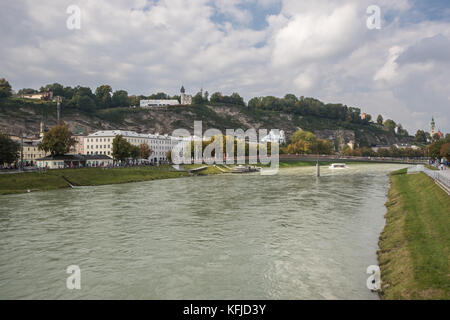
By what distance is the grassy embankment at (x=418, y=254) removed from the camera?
36.5 feet

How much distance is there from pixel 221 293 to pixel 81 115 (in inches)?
7479

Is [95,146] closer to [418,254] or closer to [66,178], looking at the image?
[66,178]

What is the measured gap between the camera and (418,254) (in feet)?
46.1

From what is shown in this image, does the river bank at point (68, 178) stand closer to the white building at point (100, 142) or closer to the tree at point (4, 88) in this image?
the white building at point (100, 142)

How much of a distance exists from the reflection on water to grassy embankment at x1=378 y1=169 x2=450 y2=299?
972 millimetres

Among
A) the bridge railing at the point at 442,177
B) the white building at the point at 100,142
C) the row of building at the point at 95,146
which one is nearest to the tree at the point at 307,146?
the row of building at the point at 95,146

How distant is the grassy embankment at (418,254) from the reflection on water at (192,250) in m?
0.97

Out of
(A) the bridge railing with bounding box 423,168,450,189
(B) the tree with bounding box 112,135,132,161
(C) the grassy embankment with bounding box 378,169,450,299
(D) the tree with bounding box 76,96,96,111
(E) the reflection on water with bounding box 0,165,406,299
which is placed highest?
(D) the tree with bounding box 76,96,96,111

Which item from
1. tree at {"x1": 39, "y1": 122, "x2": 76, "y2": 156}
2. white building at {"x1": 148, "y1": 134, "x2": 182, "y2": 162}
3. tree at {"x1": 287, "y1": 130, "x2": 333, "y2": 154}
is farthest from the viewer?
tree at {"x1": 287, "y1": 130, "x2": 333, "y2": 154}

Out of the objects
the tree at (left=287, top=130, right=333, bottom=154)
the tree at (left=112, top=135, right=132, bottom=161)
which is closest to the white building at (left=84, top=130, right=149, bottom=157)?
the tree at (left=112, top=135, right=132, bottom=161)

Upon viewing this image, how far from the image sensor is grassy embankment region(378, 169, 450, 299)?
11.1 metres

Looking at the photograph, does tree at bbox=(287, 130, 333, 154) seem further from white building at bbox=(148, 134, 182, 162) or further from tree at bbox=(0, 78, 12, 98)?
tree at bbox=(0, 78, 12, 98)

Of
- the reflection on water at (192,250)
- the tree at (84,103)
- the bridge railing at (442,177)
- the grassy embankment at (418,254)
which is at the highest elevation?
the tree at (84,103)
